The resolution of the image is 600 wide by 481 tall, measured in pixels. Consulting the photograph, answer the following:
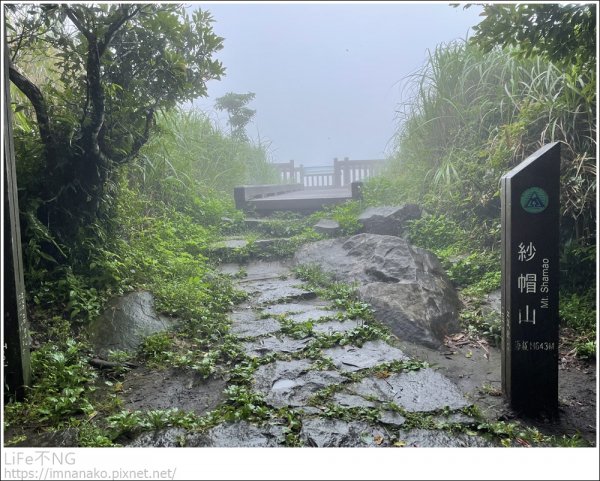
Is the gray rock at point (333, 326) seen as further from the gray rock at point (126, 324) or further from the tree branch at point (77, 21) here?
the tree branch at point (77, 21)

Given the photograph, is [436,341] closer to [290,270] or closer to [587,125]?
[290,270]

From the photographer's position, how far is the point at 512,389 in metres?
2.23

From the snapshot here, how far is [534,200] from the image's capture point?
2.13 meters

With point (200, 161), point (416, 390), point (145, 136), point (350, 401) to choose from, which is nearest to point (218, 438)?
point (350, 401)

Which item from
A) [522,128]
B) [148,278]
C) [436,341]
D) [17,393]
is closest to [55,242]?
[148,278]

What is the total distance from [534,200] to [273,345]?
170 centimetres

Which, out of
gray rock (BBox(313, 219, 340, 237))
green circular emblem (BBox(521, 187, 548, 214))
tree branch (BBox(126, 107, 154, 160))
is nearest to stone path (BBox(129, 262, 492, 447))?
green circular emblem (BBox(521, 187, 548, 214))

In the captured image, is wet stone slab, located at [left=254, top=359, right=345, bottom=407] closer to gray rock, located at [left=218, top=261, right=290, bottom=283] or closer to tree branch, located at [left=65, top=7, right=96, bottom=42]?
gray rock, located at [left=218, top=261, right=290, bottom=283]

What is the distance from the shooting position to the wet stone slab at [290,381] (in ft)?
7.30

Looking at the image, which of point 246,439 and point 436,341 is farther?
point 436,341

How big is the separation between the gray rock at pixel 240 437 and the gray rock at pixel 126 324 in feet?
3.37

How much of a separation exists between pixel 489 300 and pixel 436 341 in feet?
2.69

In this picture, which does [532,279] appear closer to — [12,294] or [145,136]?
[12,294]

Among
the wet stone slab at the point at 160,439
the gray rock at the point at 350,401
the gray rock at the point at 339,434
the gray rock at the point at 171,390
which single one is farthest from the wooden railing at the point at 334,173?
the wet stone slab at the point at 160,439
